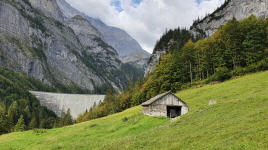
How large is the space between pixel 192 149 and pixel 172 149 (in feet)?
5.95

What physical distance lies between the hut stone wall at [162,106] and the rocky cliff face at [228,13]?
131m

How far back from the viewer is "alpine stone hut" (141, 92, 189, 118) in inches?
1769

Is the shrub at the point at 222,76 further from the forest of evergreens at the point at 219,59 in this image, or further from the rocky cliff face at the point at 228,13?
the rocky cliff face at the point at 228,13

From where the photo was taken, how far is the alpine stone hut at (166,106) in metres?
44.9

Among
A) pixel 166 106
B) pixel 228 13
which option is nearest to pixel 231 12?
pixel 228 13

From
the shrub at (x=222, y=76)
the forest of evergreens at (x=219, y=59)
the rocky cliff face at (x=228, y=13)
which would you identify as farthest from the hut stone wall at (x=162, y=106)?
the rocky cliff face at (x=228, y=13)

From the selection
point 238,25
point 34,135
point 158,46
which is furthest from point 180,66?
point 158,46

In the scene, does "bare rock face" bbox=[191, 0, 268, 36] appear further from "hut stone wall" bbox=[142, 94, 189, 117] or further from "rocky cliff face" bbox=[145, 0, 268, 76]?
"hut stone wall" bbox=[142, 94, 189, 117]

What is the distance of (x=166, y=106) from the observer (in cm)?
4559

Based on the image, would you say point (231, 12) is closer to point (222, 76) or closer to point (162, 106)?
point (222, 76)

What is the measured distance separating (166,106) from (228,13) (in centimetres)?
16514

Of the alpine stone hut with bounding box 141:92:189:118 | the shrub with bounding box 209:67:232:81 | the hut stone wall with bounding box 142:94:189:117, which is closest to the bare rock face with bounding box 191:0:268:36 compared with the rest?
the shrub with bounding box 209:67:232:81

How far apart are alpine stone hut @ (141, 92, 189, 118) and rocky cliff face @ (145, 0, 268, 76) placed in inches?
5105

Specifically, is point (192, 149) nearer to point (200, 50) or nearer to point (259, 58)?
point (259, 58)
